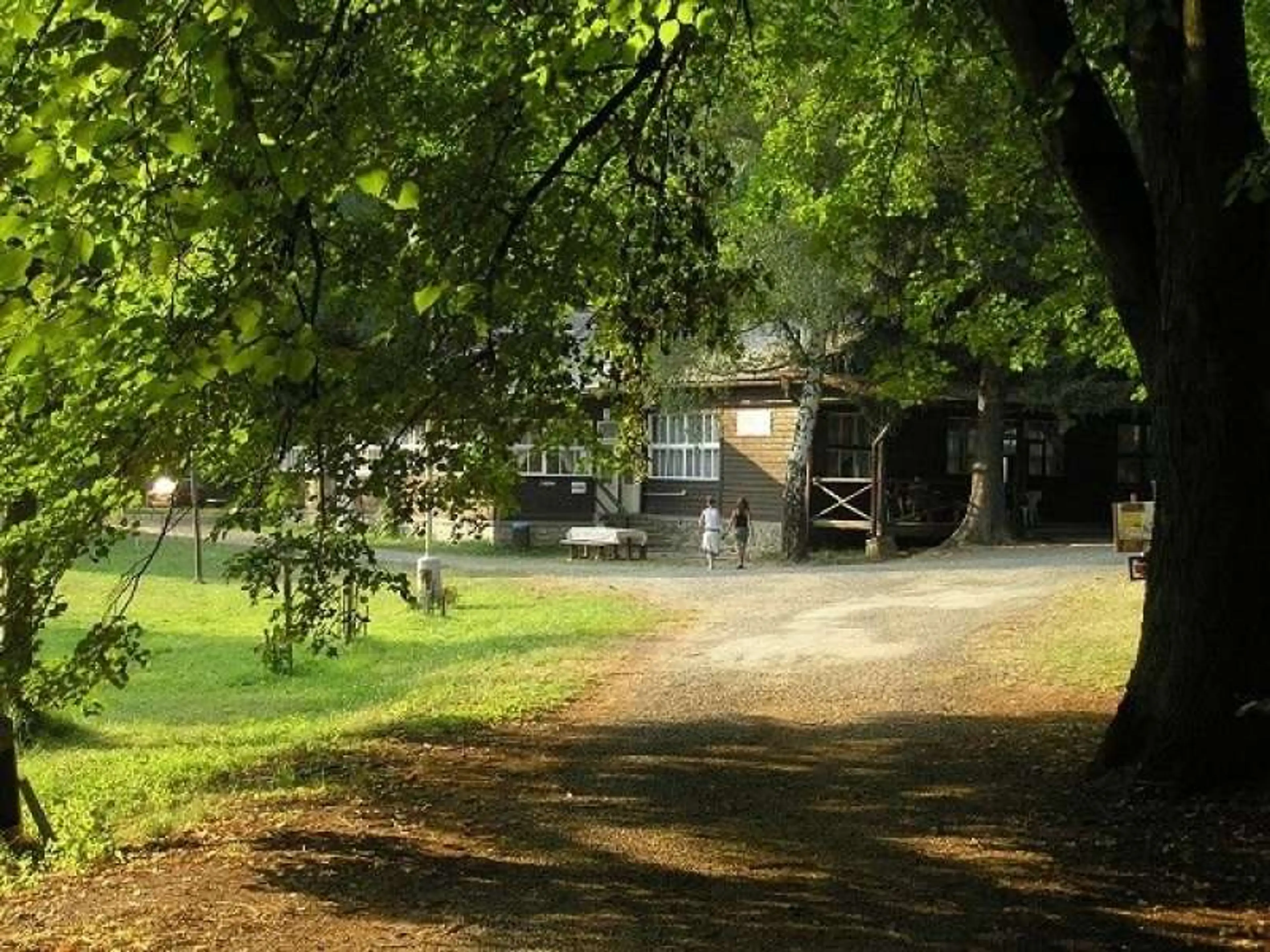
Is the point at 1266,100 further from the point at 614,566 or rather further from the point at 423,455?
the point at 614,566

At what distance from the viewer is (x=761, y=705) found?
13.0 meters

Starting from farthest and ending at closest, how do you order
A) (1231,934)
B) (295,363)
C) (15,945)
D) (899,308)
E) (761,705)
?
(899,308)
(761,705)
(15,945)
(1231,934)
(295,363)

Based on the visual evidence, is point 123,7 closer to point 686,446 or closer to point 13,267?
point 13,267

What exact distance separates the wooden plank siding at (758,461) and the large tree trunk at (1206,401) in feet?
77.0

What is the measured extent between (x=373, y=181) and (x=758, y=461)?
2955 cm

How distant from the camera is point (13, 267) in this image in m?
3.02

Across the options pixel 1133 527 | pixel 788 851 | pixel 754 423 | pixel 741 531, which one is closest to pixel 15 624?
pixel 788 851

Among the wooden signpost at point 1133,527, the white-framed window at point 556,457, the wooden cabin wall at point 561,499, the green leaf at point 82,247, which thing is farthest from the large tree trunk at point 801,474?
the green leaf at point 82,247

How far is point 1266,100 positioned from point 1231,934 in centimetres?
1004

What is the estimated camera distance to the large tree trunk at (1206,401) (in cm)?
766

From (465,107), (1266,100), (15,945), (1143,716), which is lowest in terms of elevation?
(15,945)

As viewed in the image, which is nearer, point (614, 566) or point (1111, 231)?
point (1111, 231)

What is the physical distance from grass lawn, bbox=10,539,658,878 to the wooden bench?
505 cm

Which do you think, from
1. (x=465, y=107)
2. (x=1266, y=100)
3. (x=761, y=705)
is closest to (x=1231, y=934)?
(x=465, y=107)
